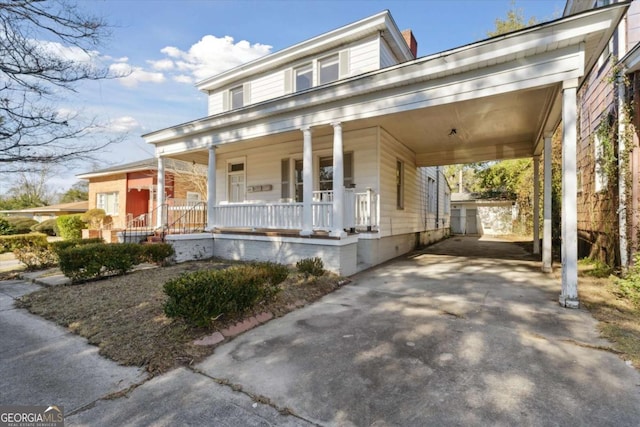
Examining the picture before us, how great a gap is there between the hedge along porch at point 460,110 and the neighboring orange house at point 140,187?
8.33m

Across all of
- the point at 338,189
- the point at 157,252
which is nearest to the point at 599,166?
the point at 338,189

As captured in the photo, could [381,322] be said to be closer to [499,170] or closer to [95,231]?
[95,231]

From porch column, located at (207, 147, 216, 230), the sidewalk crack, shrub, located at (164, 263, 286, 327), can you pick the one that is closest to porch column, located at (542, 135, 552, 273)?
shrub, located at (164, 263, 286, 327)

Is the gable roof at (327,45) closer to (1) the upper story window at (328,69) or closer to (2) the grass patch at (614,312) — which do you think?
(1) the upper story window at (328,69)

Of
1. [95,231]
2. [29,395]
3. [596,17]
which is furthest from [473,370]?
[95,231]

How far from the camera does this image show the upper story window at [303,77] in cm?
1034

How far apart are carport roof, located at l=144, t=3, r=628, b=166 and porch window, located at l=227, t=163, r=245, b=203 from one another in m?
1.28

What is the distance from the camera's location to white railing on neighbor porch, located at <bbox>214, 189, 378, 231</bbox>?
24.5ft

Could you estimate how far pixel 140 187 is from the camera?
18984 mm

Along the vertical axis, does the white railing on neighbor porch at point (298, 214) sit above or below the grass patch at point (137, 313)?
above

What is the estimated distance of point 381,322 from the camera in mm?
4199

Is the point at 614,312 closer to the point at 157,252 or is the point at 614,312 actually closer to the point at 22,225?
the point at 157,252

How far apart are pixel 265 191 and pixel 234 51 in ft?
41.1

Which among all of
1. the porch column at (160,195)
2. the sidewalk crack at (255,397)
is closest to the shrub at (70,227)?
the porch column at (160,195)
